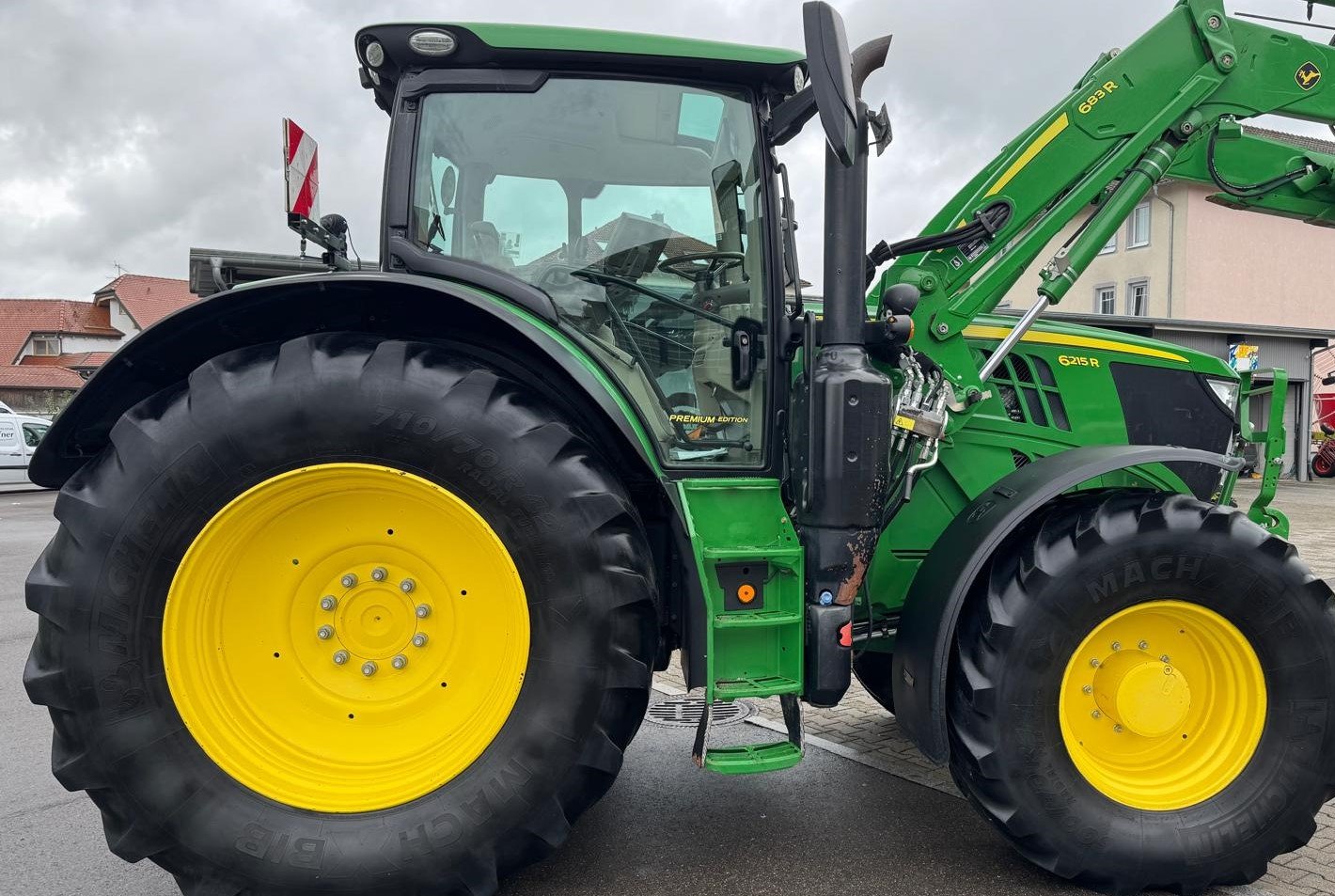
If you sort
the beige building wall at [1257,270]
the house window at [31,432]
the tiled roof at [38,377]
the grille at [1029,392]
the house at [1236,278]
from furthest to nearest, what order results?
the tiled roof at [38,377] < the beige building wall at [1257,270] < the house at [1236,278] < the house window at [31,432] < the grille at [1029,392]

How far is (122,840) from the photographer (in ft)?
7.30

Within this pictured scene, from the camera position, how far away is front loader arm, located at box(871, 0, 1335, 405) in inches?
118

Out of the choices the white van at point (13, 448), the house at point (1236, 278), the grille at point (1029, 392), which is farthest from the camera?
the house at point (1236, 278)

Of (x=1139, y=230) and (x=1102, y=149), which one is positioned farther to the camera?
(x=1139, y=230)

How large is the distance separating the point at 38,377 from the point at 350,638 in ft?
131

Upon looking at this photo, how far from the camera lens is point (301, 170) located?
11.3 feet

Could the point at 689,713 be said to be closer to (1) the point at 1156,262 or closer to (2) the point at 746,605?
(2) the point at 746,605

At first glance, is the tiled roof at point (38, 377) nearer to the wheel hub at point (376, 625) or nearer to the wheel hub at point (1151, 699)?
the wheel hub at point (376, 625)

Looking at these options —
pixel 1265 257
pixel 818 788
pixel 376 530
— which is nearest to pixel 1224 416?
pixel 818 788

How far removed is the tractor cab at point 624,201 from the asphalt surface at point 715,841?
4.02 ft

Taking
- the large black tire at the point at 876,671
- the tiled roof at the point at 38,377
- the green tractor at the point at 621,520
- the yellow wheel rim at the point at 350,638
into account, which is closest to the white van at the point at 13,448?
the tiled roof at the point at 38,377

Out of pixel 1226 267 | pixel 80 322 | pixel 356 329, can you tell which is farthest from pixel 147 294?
pixel 356 329

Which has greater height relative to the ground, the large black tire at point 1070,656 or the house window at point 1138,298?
the house window at point 1138,298

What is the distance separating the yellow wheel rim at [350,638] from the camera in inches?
92.5
